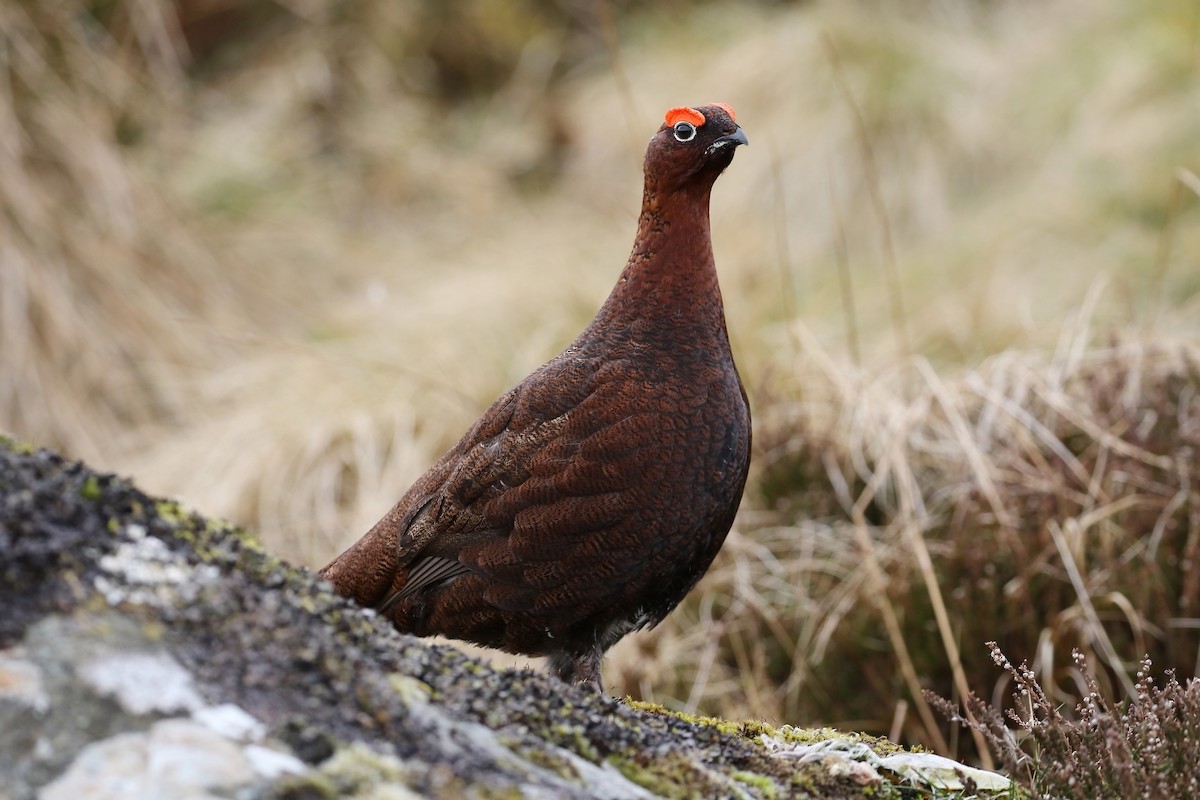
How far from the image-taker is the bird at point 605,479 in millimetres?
2645

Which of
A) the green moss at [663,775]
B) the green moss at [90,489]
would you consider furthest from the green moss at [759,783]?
the green moss at [90,489]

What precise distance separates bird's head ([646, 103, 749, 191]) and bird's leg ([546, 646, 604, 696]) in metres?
1.09

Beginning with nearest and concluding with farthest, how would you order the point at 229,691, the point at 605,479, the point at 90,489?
1. the point at 229,691
2. the point at 90,489
3. the point at 605,479

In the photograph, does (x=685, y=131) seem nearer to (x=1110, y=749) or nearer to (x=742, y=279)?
(x=1110, y=749)

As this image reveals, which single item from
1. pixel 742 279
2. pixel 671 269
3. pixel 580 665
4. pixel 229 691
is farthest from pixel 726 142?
pixel 742 279

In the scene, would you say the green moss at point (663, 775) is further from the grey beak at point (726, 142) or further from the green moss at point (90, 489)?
the grey beak at point (726, 142)

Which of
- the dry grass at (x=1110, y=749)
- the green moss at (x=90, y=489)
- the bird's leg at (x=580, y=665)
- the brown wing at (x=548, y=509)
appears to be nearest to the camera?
the green moss at (x=90, y=489)

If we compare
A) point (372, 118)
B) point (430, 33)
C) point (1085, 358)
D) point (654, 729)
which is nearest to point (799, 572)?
point (1085, 358)

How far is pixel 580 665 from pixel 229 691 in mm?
1396

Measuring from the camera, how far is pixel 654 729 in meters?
2.01

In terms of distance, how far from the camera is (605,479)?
2670 millimetres

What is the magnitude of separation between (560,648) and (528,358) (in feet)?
12.3

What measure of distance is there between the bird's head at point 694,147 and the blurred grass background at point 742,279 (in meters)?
1.56

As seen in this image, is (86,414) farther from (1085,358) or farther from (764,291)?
(1085,358)
